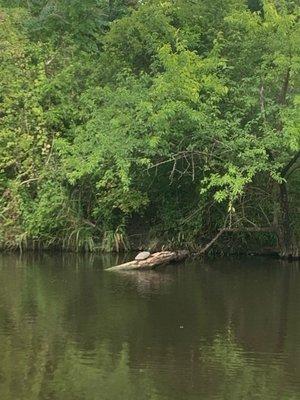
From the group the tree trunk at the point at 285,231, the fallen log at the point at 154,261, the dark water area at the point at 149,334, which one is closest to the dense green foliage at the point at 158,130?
the tree trunk at the point at 285,231

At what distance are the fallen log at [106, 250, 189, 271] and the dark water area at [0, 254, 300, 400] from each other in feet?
1.49

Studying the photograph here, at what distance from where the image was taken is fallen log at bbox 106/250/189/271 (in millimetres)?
14883

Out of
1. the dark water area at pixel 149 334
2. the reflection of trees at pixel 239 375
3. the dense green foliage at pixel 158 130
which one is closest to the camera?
the reflection of trees at pixel 239 375

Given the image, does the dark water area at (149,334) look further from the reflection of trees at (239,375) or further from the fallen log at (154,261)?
the fallen log at (154,261)

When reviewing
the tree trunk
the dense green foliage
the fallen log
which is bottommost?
the fallen log

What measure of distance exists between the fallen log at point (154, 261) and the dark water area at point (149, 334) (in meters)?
0.45

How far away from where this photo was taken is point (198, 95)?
14.2 metres

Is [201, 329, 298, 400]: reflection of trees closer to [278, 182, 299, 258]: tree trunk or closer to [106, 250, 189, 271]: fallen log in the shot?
[106, 250, 189, 271]: fallen log

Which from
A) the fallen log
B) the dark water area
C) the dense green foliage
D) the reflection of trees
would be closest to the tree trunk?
the dense green foliage

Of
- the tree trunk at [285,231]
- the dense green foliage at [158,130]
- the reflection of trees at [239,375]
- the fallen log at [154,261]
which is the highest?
the dense green foliage at [158,130]

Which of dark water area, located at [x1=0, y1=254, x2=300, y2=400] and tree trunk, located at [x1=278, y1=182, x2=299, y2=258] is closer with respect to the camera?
dark water area, located at [x1=0, y1=254, x2=300, y2=400]

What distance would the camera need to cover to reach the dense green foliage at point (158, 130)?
14336 mm

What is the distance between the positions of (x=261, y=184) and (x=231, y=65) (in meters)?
3.27

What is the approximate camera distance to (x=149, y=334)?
9.30 metres
